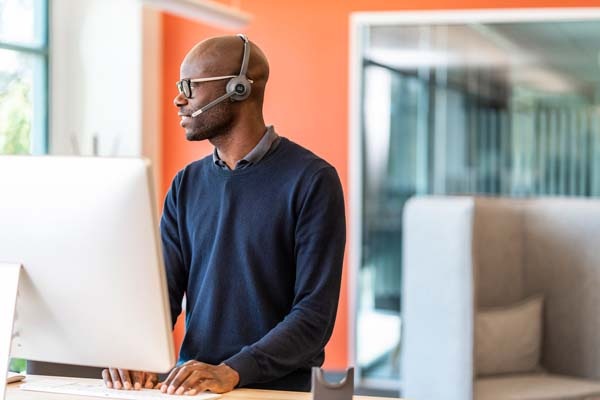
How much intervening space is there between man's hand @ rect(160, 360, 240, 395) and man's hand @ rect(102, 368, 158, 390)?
7 cm

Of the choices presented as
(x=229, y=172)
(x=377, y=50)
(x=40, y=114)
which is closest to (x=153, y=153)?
(x=40, y=114)

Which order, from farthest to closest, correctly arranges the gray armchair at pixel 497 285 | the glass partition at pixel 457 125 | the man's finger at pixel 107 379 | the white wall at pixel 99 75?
the white wall at pixel 99 75
the glass partition at pixel 457 125
the gray armchair at pixel 497 285
the man's finger at pixel 107 379

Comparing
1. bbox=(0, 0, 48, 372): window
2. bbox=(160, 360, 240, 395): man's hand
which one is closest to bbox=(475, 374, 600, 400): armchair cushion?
bbox=(160, 360, 240, 395): man's hand

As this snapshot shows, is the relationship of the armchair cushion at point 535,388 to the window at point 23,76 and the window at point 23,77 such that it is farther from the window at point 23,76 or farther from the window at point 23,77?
the window at point 23,76

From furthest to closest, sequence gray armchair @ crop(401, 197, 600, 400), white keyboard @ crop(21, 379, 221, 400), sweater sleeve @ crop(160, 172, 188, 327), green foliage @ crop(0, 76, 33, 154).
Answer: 1. green foliage @ crop(0, 76, 33, 154)
2. gray armchair @ crop(401, 197, 600, 400)
3. sweater sleeve @ crop(160, 172, 188, 327)
4. white keyboard @ crop(21, 379, 221, 400)

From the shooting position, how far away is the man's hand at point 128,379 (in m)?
2.15

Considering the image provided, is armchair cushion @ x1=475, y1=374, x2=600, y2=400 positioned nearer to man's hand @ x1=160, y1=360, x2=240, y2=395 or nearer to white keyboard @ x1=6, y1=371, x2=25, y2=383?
man's hand @ x1=160, y1=360, x2=240, y2=395

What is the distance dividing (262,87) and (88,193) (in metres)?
0.70

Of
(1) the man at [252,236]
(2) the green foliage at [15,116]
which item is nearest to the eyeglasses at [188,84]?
(1) the man at [252,236]

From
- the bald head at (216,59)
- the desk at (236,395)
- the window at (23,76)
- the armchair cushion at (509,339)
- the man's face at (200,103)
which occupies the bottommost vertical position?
the armchair cushion at (509,339)

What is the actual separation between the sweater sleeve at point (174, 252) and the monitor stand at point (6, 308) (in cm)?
56

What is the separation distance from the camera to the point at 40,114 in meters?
6.23

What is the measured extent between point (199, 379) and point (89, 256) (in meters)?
0.41

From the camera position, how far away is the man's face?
228 cm
